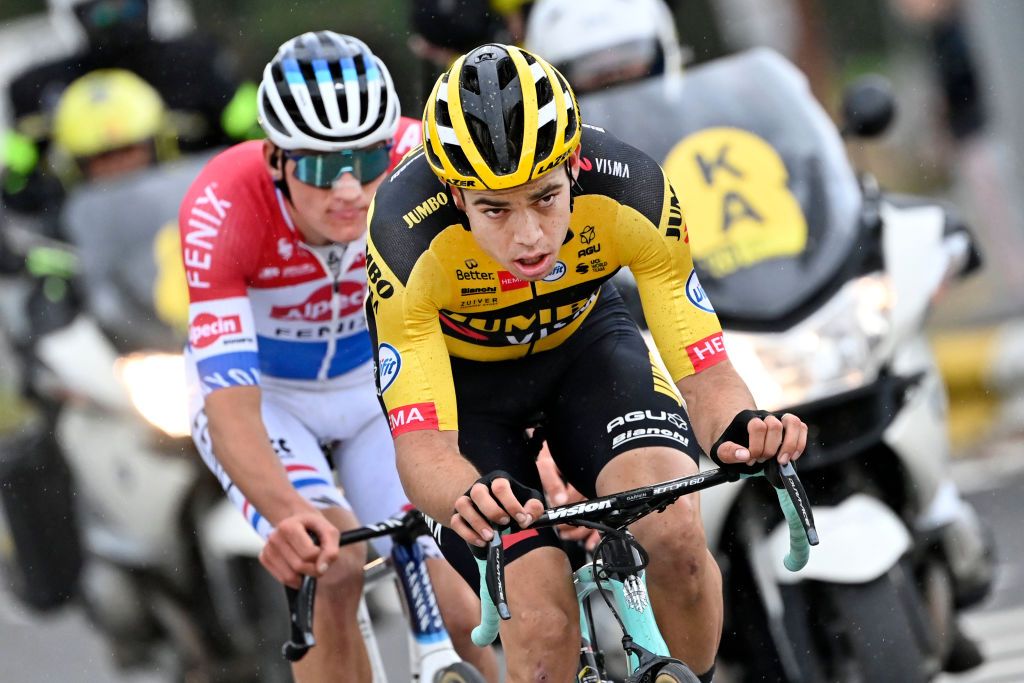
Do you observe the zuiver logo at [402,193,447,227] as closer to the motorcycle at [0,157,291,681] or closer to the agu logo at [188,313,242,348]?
the agu logo at [188,313,242,348]

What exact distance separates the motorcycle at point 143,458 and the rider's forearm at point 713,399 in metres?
3.18

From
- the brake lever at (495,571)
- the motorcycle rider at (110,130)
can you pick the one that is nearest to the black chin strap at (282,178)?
the brake lever at (495,571)

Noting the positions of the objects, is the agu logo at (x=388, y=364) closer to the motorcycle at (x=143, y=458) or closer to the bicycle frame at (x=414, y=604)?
the bicycle frame at (x=414, y=604)

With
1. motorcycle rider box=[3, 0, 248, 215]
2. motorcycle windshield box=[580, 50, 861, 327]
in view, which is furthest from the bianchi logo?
motorcycle rider box=[3, 0, 248, 215]

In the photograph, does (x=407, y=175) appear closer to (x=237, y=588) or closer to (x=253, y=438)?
(x=253, y=438)

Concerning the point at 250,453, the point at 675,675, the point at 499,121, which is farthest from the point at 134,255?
the point at 675,675

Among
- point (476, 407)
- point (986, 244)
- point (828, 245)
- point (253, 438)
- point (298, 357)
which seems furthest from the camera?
point (986, 244)

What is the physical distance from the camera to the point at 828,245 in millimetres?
7148

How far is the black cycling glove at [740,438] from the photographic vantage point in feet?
15.5

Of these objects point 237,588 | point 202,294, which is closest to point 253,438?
point 202,294

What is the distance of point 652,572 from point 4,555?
6.83m

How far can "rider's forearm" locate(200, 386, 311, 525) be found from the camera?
5891 millimetres

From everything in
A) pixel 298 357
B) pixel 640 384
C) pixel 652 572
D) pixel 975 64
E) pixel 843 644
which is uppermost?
pixel 975 64

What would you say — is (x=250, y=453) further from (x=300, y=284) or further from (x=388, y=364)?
(x=388, y=364)
